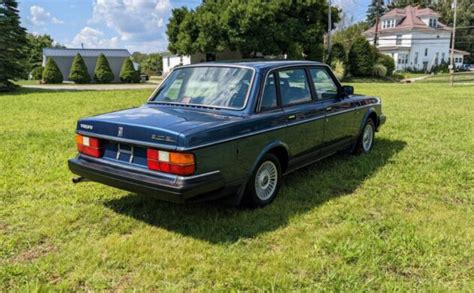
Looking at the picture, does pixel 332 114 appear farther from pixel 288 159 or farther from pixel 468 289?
pixel 468 289

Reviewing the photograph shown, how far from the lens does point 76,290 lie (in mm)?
2988

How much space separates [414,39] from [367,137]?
58.6 metres

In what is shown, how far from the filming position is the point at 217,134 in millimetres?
3742

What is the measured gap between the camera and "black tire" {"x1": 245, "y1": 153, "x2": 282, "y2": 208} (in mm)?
4262

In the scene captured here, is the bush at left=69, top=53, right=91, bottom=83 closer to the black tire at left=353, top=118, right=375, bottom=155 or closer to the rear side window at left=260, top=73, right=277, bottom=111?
the black tire at left=353, top=118, right=375, bottom=155

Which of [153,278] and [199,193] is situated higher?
[199,193]

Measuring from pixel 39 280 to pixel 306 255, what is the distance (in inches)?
84.1

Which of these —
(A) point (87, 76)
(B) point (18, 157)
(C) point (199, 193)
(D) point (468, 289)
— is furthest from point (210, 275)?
(A) point (87, 76)

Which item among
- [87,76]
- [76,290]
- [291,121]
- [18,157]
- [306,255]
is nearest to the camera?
[76,290]

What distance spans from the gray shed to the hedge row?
2300 mm

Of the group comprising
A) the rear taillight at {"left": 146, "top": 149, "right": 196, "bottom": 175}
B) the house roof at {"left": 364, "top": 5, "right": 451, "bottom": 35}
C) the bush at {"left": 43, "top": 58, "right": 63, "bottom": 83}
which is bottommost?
the rear taillight at {"left": 146, "top": 149, "right": 196, "bottom": 175}

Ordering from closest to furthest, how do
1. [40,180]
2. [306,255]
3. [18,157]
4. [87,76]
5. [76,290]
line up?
[76,290], [306,255], [40,180], [18,157], [87,76]

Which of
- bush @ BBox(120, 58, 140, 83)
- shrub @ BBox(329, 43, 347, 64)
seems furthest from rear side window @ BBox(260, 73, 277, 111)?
bush @ BBox(120, 58, 140, 83)

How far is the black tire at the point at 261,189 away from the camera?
426 centimetres
